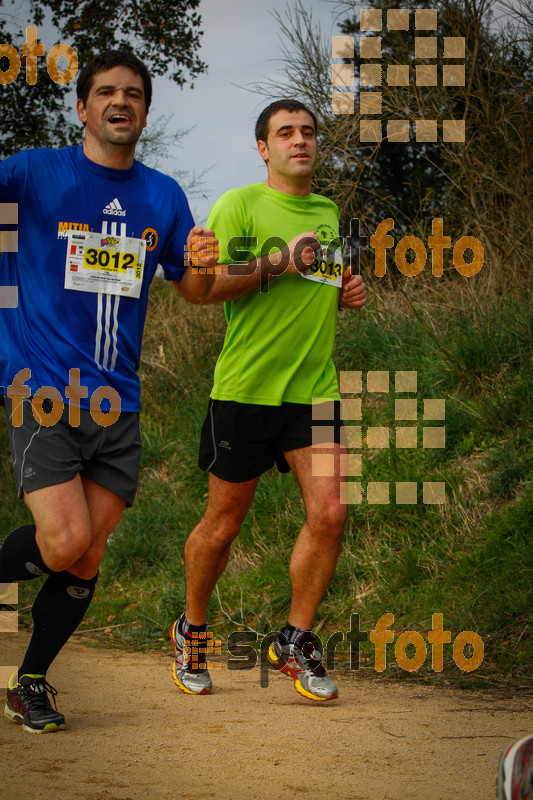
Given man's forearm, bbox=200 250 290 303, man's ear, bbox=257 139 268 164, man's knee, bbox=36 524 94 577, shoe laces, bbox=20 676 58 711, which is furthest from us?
man's ear, bbox=257 139 268 164

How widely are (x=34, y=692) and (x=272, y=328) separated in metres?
1.92

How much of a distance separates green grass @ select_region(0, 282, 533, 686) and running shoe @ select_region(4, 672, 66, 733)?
6.69 feet

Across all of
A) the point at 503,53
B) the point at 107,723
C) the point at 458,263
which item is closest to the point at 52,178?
the point at 107,723

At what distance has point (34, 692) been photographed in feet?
12.6

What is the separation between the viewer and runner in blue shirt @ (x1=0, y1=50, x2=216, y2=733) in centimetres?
375

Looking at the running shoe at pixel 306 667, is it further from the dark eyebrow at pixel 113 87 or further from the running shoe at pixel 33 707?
the dark eyebrow at pixel 113 87

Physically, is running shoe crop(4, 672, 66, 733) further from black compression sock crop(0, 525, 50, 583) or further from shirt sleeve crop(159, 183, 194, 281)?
shirt sleeve crop(159, 183, 194, 281)

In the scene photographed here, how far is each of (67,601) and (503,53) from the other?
6740mm

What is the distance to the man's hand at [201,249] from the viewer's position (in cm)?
401

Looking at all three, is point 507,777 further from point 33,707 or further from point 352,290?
point 352,290

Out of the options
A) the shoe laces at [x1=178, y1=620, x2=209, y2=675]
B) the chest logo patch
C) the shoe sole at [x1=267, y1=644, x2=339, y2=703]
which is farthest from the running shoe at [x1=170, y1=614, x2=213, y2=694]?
the chest logo patch

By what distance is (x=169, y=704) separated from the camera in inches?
174

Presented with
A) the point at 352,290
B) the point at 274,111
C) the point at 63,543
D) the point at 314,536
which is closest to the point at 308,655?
the point at 314,536

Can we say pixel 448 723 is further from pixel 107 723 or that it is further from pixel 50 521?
pixel 50 521
